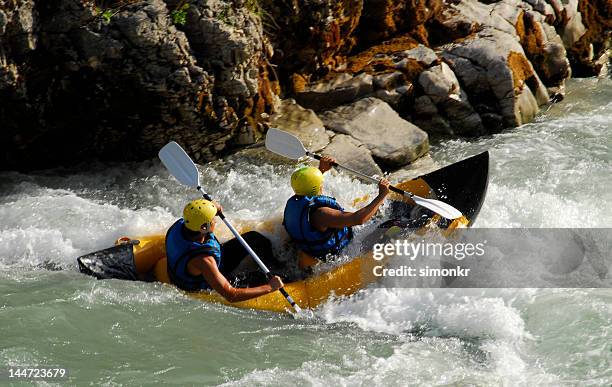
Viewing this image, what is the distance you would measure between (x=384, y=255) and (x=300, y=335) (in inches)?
39.1

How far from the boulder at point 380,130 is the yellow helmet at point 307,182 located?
2717mm

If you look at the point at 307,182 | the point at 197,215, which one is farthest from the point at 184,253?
the point at 307,182

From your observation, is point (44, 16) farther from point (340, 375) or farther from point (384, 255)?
point (340, 375)

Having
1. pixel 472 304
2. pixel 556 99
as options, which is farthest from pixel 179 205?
pixel 556 99

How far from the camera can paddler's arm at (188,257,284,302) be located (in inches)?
213

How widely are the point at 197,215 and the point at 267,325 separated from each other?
0.95 meters

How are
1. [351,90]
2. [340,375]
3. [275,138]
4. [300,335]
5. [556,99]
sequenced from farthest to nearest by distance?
[556,99] → [351,90] → [275,138] → [300,335] → [340,375]

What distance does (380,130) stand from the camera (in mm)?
8898

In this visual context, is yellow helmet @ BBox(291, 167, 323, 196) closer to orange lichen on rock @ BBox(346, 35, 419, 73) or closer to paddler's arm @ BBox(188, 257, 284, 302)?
paddler's arm @ BBox(188, 257, 284, 302)

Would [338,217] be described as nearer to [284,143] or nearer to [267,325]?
[267,325]

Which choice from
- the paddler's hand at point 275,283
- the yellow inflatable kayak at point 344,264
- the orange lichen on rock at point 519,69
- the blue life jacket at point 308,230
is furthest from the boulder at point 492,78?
the paddler's hand at point 275,283

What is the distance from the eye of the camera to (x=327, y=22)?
31.1 feet

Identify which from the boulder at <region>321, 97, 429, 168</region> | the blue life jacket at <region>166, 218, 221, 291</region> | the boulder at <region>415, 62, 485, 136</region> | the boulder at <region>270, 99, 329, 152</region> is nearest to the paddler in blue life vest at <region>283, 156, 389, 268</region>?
the blue life jacket at <region>166, 218, 221, 291</region>

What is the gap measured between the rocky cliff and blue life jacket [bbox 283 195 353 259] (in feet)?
8.35
